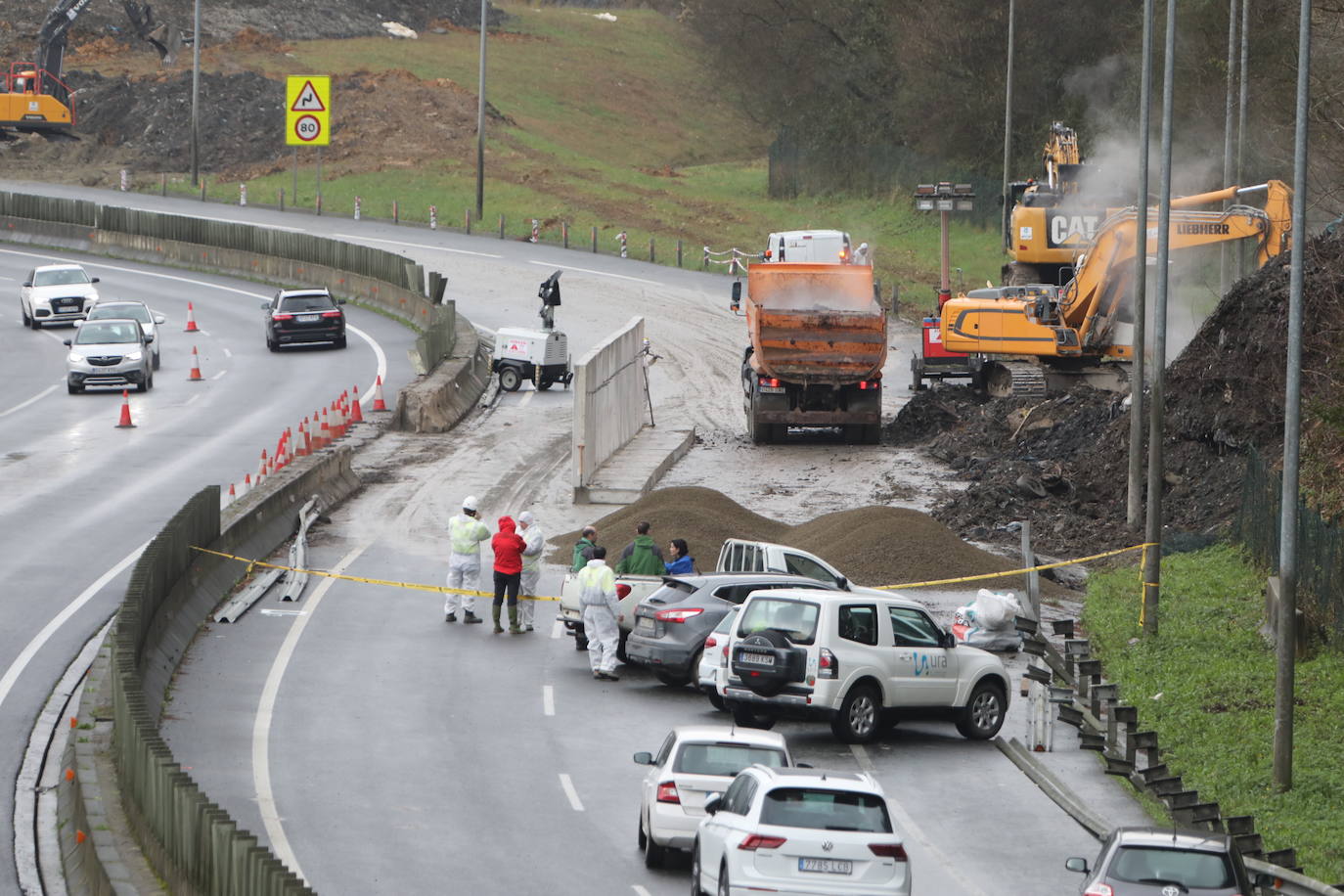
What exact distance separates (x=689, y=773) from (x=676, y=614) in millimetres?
6696

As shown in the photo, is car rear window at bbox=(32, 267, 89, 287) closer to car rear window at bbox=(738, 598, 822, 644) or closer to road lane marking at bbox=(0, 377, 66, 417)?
road lane marking at bbox=(0, 377, 66, 417)

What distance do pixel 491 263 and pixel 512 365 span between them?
20715mm

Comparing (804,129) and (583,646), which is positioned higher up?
(804,129)

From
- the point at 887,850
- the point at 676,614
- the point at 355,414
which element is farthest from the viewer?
the point at 355,414

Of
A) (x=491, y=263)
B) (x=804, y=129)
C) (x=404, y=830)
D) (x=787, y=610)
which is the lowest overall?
(x=404, y=830)

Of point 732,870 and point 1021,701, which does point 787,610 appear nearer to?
point 1021,701

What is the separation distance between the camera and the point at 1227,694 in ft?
73.6

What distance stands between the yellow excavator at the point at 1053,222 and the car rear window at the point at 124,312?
21837mm

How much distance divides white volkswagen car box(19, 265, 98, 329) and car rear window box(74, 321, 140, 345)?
9.77 metres

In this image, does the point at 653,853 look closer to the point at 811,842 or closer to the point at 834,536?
the point at 811,842

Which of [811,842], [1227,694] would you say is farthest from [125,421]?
[811,842]

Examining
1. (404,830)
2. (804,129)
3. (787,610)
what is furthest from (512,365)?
(804,129)

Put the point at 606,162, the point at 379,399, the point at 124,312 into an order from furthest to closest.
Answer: the point at 606,162, the point at 124,312, the point at 379,399

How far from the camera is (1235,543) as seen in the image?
97.3 feet
